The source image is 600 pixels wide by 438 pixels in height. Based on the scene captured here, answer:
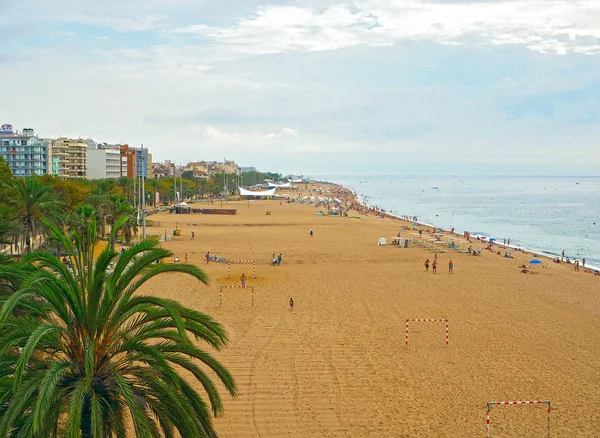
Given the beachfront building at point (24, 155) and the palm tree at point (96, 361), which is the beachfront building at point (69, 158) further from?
the palm tree at point (96, 361)

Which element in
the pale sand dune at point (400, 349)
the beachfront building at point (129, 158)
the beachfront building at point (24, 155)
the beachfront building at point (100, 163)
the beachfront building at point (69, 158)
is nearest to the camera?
the pale sand dune at point (400, 349)

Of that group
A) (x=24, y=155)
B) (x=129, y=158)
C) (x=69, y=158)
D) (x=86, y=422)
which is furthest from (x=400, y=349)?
(x=69, y=158)

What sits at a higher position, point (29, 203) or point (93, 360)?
point (29, 203)

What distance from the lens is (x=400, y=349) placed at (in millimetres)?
18453

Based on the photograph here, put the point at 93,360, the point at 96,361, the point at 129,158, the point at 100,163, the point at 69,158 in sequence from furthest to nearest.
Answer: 1. the point at 100,163
2. the point at 69,158
3. the point at 129,158
4. the point at 96,361
5. the point at 93,360

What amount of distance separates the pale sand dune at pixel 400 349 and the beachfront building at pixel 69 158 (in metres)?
85.3

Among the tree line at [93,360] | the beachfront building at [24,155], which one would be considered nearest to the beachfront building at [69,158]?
the beachfront building at [24,155]

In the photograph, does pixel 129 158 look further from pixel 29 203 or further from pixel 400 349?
pixel 400 349

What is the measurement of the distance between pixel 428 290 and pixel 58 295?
22940 mm

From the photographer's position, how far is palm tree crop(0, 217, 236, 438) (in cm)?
683

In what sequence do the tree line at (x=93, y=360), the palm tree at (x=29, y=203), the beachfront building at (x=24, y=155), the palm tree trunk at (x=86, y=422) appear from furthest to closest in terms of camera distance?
the beachfront building at (x=24, y=155) → the palm tree at (x=29, y=203) → the palm tree trunk at (x=86, y=422) → the tree line at (x=93, y=360)

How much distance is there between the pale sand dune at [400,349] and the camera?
1326cm

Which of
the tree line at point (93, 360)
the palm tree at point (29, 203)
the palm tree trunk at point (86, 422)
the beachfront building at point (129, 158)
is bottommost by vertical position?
the palm tree trunk at point (86, 422)

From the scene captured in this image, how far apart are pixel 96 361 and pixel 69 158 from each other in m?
117
